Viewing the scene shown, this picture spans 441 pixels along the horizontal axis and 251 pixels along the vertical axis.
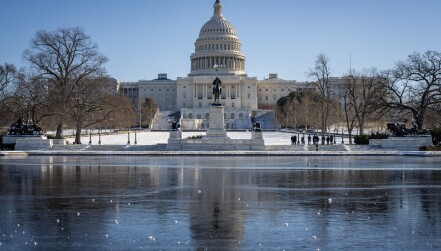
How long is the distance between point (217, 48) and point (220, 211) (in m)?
168

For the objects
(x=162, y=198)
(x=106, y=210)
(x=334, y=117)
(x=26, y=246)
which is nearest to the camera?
(x=26, y=246)

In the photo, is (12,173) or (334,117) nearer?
(12,173)

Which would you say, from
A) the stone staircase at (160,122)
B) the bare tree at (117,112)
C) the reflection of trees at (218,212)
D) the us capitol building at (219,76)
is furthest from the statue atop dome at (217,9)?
the reflection of trees at (218,212)

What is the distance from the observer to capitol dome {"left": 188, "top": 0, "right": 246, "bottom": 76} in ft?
600

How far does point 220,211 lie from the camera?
17109 mm

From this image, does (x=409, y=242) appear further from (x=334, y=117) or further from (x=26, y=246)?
(x=334, y=117)

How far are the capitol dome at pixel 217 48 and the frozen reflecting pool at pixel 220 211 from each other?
511 feet

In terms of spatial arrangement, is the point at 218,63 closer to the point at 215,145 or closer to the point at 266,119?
the point at 266,119

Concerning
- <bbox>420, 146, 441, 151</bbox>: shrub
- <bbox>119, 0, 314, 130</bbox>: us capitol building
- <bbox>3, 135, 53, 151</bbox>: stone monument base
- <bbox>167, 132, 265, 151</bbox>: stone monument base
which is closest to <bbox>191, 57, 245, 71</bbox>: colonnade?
<bbox>119, 0, 314, 130</bbox>: us capitol building

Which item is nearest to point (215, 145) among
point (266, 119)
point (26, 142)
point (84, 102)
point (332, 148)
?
point (332, 148)

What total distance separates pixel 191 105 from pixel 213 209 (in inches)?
6686

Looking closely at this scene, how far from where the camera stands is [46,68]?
2266 inches

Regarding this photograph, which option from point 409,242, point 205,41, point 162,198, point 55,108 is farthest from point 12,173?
point 205,41

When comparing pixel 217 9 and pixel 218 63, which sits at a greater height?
pixel 217 9
